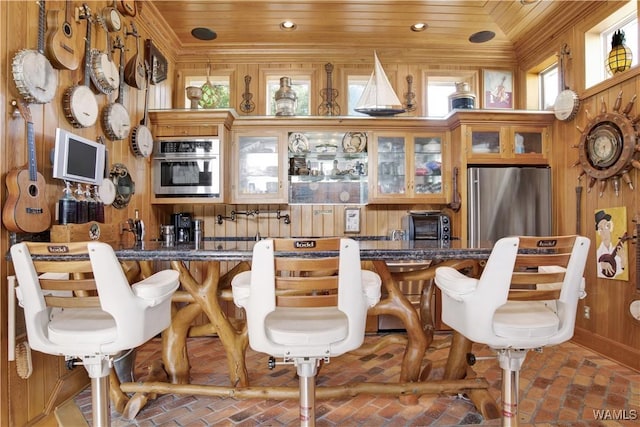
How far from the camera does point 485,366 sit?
2.95 meters

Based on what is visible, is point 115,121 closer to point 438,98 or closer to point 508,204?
point 438,98

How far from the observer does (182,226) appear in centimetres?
419

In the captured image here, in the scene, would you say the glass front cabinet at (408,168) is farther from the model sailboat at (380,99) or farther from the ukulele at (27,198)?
the ukulele at (27,198)

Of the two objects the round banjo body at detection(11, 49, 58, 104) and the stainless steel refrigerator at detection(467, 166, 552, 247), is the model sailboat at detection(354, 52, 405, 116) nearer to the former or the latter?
the stainless steel refrigerator at detection(467, 166, 552, 247)

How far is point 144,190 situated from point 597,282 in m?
4.34

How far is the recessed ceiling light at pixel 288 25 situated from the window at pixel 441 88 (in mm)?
1675

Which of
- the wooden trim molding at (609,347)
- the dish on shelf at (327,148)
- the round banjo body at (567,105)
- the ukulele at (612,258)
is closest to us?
the wooden trim molding at (609,347)

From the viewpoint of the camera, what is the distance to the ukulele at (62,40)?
89.1 inches

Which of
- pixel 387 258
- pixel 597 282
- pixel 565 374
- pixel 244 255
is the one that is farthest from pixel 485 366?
pixel 244 255

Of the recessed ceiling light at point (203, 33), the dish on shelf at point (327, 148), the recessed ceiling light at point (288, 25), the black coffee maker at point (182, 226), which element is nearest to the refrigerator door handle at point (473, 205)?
the dish on shelf at point (327, 148)

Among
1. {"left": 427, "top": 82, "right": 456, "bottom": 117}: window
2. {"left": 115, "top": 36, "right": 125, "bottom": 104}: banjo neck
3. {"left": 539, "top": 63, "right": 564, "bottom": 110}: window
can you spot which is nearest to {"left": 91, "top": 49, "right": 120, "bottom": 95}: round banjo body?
{"left": 115, "top": 36, "right": 125, "bottom": 104}: banjo neck

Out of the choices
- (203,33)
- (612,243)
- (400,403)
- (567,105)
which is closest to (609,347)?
(612,243)

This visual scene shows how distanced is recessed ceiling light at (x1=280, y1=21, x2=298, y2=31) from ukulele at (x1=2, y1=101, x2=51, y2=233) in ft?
8.40

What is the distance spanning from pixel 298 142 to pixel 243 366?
262 centimetres
